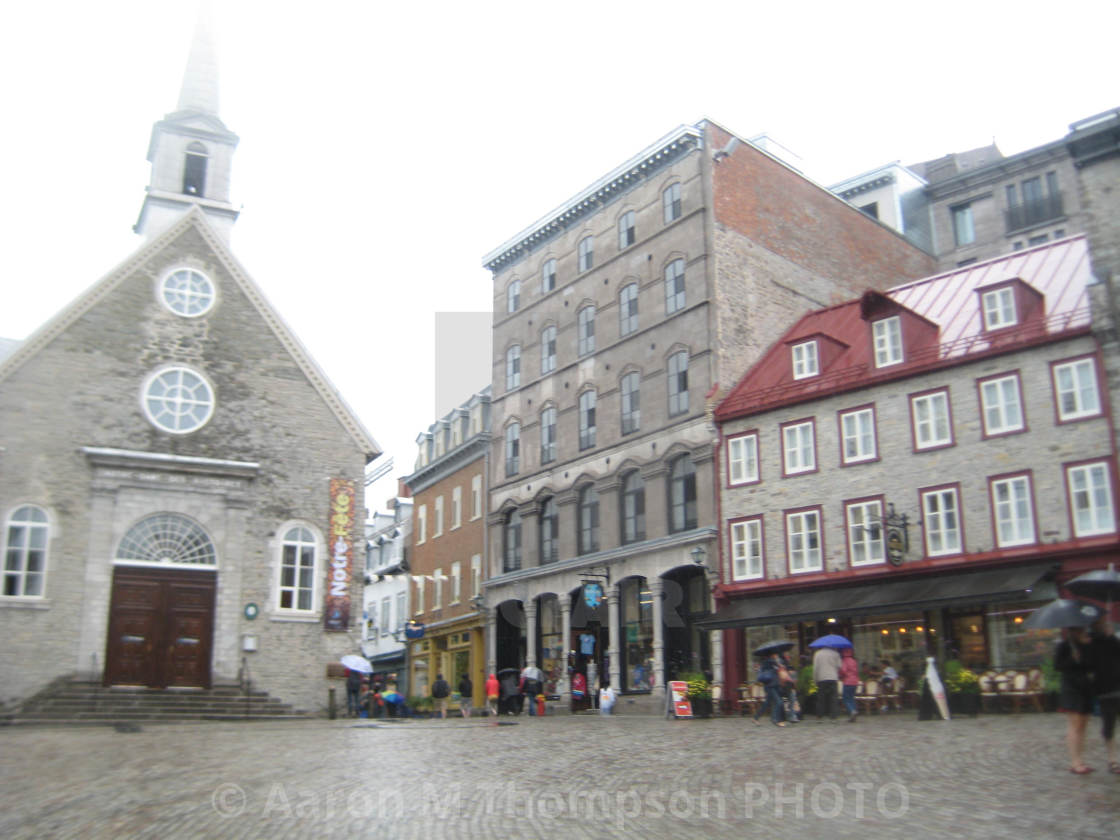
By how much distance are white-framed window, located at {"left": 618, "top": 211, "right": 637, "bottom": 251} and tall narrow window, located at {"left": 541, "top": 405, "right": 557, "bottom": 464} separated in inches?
256

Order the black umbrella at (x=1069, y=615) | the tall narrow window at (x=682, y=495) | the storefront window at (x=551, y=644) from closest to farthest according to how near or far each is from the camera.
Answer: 1. the black umbrella at (x=1069, y=615)
2. the tall narrow window at (x=682, y=495)
3. the storefront window at (x=551, y=644)

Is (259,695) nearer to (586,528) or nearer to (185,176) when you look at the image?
(586,528)

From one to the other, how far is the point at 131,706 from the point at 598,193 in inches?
916

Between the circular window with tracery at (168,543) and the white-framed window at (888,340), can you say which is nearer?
the circular window with tracery at (168,543)

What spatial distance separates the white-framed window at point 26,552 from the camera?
2734cm

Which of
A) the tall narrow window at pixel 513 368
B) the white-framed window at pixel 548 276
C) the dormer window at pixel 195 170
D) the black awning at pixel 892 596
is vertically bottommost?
the black awning at pixel 892 596

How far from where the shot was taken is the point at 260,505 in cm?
3062

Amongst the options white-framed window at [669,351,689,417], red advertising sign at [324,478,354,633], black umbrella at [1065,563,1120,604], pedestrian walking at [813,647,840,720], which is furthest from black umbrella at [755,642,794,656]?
white-framed window at [669,351,689,417]

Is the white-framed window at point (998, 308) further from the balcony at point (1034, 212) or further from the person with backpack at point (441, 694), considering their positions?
the person with backpack at point (441, 694)

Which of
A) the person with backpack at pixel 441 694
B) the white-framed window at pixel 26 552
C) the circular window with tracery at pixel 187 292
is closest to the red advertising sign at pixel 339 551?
the person with backpack at pixel 441 694

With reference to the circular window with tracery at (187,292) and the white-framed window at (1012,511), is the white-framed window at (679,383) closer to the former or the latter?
the white-framed window at (1012,511)

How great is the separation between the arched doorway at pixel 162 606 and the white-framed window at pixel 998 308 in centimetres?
2073

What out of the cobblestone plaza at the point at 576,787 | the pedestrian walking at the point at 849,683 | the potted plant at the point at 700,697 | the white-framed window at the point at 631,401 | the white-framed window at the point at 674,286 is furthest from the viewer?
the white-framed window at the point at 631,401

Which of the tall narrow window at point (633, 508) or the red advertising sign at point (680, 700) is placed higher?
the tall narrow window at point (633, 508)
